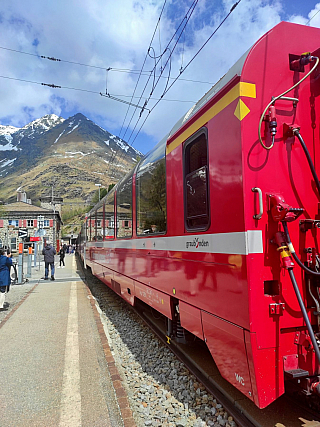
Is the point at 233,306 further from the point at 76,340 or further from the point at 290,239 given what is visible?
the point at 76,340

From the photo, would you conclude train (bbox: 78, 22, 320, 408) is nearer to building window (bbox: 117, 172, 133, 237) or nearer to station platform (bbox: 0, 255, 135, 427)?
station platform (bbox: 0, 255, 135, 427)

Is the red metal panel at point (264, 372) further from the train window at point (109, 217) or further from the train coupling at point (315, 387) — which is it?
the train window at point (109, 217)

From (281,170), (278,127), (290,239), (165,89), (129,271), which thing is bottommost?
(129,271)

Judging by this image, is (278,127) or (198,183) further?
(198,183)

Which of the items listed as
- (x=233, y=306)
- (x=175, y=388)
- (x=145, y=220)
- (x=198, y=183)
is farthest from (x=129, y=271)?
(x=233, y=306)

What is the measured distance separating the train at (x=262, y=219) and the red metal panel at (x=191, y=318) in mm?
27

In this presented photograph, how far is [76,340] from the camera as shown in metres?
5.93

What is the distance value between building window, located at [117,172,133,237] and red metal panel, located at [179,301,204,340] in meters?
3.06

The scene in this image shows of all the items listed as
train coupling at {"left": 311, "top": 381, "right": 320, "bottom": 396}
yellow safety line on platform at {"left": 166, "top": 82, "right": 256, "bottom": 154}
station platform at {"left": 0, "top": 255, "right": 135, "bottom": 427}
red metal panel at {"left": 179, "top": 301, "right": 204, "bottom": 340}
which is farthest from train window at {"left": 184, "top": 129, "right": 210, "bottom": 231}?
station platform at {"left": 0, "top": 255, "right": 135, "bottom": 427}

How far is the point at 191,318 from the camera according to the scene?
3.75 m

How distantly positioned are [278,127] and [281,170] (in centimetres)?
39

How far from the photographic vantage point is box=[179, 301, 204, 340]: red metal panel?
3537mm

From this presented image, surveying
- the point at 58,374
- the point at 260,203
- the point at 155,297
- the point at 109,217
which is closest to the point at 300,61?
the point at 260,203

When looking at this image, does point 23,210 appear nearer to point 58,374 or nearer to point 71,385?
point 58,374
